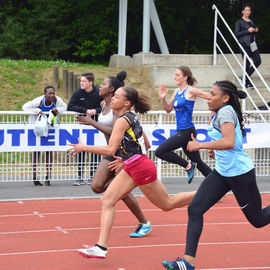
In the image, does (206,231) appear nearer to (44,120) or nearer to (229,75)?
(44,120)

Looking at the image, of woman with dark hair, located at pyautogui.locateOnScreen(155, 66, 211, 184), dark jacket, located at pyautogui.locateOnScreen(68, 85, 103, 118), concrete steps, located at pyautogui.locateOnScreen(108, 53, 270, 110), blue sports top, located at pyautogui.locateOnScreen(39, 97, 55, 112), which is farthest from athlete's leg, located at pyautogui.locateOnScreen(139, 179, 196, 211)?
concrete steps, located at pyautogui.locateOnScreen(108, 53, 270, 110)

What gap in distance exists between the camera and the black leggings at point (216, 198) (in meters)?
6.93

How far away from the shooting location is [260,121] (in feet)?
46.2

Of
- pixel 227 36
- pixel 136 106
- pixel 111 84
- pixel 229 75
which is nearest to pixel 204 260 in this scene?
pixel 136 106

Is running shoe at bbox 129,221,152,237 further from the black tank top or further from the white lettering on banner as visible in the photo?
the white lettering on banner

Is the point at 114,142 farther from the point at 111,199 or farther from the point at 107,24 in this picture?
the point at 107,24

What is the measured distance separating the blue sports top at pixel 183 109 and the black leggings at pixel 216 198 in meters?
4.23

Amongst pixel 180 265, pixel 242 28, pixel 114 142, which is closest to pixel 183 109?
pixel 114 142

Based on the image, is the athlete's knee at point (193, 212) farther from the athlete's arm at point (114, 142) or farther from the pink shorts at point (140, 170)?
the athlete's arm at point (114, 142)

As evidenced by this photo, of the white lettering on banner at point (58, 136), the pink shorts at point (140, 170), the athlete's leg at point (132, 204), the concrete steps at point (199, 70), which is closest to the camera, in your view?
the pink shorts at point (140, 170)

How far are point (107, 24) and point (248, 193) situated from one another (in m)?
28.8

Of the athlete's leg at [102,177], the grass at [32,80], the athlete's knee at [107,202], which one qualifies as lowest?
the athlete's knee at [107,202]

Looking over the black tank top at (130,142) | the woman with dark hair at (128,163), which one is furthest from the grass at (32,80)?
the black tank top at (130,142)

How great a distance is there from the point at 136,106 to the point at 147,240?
1.71 metres
